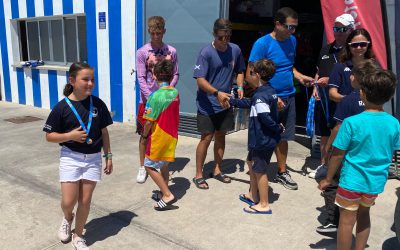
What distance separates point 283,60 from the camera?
4270 mm

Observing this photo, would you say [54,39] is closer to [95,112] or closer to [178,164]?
[178,164]

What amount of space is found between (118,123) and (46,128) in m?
4.80

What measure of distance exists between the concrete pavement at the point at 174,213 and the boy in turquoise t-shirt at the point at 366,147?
742 mm

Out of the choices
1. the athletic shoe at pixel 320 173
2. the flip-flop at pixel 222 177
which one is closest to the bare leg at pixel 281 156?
the athletic shoe at pixel 320 173

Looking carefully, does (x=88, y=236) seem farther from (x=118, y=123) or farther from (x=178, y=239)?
(x=118, y=123)

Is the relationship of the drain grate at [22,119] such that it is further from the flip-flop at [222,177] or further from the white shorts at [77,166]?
the white shorts at [77,166]

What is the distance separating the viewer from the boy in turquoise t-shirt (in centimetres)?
237

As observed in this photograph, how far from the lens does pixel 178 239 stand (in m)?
3.16

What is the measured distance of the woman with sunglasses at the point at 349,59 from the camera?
3.51 metres

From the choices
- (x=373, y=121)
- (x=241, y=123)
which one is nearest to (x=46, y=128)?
(x=373, y=121)

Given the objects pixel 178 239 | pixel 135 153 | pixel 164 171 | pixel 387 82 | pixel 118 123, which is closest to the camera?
pixel 387 82

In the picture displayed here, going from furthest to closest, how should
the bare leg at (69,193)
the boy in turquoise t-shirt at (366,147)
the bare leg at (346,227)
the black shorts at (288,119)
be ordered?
the black shorts at (288,119), the bare leg at (69,193), the bare leg at (346,227), the boy in turquoise t-shirt at (366,147)

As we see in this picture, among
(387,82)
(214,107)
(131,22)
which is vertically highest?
(131,22)

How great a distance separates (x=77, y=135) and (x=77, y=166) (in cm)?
26
